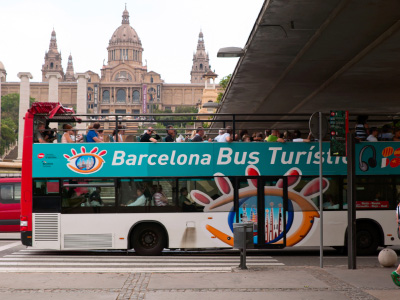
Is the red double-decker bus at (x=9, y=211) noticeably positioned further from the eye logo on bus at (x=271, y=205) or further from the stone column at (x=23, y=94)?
the stone column at (x=23, y=94)

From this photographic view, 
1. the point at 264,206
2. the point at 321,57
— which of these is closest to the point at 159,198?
the point at 264,206

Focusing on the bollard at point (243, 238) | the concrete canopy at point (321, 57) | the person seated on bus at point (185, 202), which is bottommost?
the bollard at point (243, 238)

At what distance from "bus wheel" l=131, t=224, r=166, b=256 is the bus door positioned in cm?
188

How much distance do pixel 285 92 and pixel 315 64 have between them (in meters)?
5.87

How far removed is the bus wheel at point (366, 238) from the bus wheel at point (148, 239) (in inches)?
189

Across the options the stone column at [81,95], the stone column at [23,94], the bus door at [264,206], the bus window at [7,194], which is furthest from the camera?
the stone column at [23,94]

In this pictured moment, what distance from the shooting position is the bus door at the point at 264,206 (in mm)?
16219

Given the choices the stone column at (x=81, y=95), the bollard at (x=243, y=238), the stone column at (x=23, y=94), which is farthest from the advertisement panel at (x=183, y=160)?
the stone column at (x=23, y=94)

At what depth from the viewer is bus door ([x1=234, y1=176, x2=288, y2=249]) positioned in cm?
1622

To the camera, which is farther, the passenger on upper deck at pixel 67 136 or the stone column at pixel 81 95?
the stone column at pixel 81 95

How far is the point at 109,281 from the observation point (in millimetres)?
11383

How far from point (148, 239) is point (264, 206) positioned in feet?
9.60

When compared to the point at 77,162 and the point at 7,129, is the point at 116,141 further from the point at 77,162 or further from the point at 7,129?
the point at 7,129

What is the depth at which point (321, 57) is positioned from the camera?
Answer: 58.5ft
